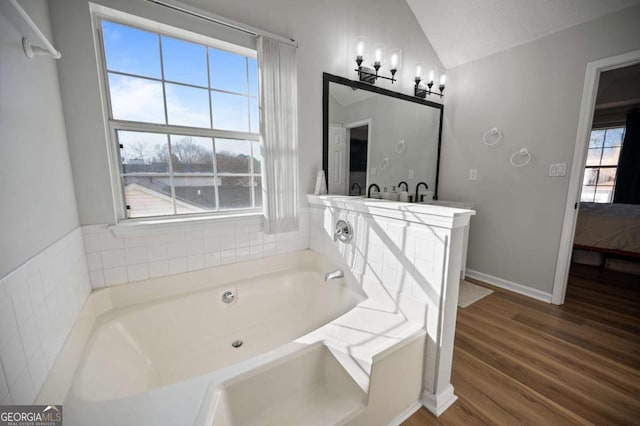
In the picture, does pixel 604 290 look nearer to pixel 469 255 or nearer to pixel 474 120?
pixel 469 255

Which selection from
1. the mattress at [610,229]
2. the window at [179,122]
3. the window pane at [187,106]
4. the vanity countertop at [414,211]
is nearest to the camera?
the vanity countertop at [414,211]

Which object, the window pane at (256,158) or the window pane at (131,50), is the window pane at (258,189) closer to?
the window pane at (256,158)

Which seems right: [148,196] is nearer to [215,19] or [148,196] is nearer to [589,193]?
[215,19]

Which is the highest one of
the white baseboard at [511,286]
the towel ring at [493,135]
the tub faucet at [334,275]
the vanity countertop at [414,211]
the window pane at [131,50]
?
the window pane at [131,50]

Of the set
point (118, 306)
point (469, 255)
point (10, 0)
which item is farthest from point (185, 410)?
point (469, 255)

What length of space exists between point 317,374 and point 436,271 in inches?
29.8

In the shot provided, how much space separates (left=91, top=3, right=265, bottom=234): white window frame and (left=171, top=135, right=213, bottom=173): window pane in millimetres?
42

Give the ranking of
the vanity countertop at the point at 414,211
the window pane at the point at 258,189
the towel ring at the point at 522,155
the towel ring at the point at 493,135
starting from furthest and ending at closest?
1. the towel ring at the point at 493,135
2. the towel ring at the point at 522,155
3. the window pane at the point at 258,189
4. the vanity countertop at the point at 414,211

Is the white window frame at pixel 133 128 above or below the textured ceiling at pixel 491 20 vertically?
below

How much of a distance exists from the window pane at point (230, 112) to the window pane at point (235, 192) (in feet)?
1.22

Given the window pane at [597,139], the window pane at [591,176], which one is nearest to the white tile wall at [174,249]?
the window pane at [591,176]

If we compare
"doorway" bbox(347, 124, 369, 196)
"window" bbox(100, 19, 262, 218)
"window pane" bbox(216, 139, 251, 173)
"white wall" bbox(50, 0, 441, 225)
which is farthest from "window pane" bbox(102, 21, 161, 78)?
"doorway" bbox(347, 124, 369, 196)

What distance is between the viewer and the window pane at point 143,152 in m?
1.51

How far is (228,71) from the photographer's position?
178 cm
